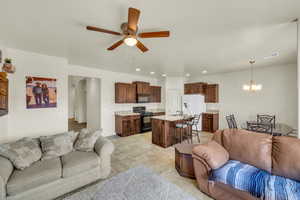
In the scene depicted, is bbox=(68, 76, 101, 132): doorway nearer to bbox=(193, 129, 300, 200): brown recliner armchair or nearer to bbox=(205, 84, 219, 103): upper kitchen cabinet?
bbox=(193, 129, 300, 200): brown recliner armchair

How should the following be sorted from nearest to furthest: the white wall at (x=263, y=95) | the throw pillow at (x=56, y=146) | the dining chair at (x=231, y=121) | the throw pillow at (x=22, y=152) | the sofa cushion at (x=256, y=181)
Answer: the sofa cushion at (x=256, y=181)
the throw pillow at (x=22, y=152)
the throw pillow at (x=56, y=146)
the dining chair at (x=231, y=121)
the white wall at (x=263, y=95)

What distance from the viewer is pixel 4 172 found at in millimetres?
1616

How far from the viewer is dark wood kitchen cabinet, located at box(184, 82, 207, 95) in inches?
236

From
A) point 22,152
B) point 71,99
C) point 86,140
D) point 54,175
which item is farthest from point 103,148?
point 71,99

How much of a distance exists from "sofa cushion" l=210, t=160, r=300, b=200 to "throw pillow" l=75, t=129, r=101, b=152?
2.13m

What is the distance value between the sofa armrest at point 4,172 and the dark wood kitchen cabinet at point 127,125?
3.36 metres

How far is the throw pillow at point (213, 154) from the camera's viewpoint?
1889 millimetres

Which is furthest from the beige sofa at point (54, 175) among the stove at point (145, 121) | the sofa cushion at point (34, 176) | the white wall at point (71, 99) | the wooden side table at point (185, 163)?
the white wall at point (71, 99)

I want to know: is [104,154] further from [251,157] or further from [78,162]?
[251,157]

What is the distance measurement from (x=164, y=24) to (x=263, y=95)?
4.96 m

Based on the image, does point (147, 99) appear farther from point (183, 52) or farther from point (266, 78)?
point (266, 78)

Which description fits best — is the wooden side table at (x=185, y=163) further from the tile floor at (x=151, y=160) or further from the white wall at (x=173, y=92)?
the white wall at (x=173, y=92)

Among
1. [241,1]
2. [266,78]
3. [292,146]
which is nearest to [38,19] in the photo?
[241,1]

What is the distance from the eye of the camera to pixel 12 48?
288 cm
